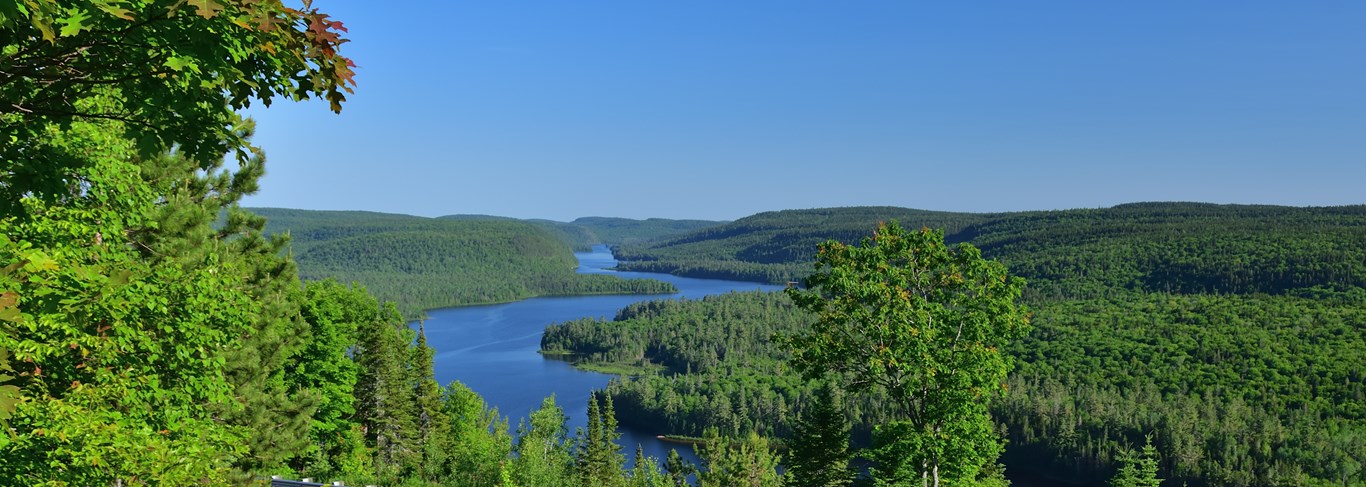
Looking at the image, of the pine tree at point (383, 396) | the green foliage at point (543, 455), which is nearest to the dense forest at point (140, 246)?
the green foliage at point (543, 455)

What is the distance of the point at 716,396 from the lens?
177 metres

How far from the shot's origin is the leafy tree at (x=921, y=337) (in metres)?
20.7

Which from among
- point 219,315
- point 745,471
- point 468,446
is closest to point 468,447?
point 468,446

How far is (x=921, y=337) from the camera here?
20.8 meters

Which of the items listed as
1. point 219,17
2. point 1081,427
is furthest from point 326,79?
point 1081,427

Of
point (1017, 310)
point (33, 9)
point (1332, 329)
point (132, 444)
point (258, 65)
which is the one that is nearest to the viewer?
point (33, 9)

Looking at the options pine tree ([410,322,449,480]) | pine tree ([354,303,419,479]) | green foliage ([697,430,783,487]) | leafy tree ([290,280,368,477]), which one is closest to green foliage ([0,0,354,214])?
leafy tree ([290,280,368,477])

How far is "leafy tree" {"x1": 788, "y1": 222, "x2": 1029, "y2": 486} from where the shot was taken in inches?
814

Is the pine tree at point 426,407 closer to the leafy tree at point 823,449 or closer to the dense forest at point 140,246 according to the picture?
the dense forest at point 140,246

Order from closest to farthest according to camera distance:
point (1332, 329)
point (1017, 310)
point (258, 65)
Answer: point (258, 65), point (1017, 310), point (1332, 329)

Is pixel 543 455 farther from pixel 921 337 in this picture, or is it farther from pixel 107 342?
pixel 107 342

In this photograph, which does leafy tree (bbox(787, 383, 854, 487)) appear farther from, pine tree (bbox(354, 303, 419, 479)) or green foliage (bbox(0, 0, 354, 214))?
green foliage (bbox(0, 0, 354, 214))

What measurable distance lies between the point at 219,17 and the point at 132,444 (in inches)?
341

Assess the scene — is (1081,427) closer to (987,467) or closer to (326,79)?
(987,467)
